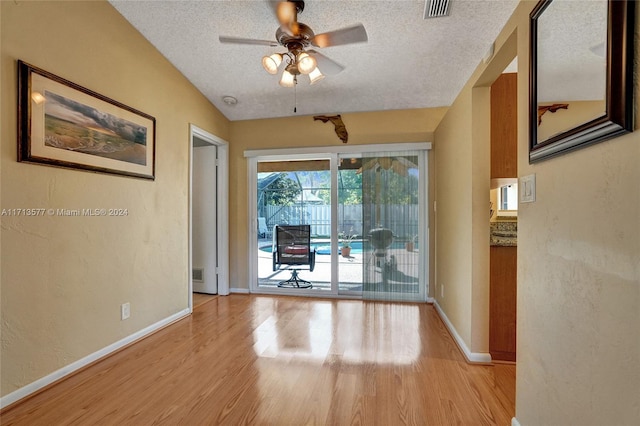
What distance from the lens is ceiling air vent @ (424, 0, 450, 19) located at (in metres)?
2.04

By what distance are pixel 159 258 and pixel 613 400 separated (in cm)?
327

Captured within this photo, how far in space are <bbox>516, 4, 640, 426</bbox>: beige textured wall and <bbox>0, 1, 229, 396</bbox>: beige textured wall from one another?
2868mm

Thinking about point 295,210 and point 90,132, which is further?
point 295,210

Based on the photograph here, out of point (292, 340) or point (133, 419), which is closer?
point (133, 419)

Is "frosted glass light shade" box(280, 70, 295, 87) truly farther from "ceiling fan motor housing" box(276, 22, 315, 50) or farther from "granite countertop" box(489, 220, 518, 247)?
"granite countertop" box(489, 220, 518, 247)

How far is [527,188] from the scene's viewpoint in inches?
56.7

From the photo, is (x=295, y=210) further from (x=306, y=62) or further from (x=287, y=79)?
(x=306, y=62)

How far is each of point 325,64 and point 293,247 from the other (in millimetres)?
2481

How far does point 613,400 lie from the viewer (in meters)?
0.91

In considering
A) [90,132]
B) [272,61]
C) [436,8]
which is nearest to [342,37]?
[272,61]

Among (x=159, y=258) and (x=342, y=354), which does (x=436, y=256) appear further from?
(x=159, y=258)

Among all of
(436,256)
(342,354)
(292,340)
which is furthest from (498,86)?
(292,340)

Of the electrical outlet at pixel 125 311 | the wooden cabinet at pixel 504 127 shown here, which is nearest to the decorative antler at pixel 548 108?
the wooden cabinet at pixel 504 127

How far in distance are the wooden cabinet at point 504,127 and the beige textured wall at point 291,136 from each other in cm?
133
